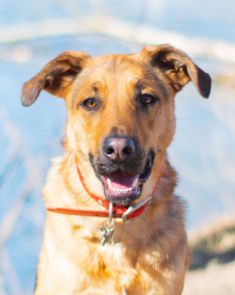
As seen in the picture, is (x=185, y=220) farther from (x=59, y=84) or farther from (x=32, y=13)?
(x=32, y=13)

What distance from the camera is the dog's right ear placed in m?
5.51

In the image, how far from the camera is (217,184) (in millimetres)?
11641

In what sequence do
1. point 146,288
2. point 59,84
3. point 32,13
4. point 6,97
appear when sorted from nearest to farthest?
1. point 146,288
2. point 59,84
3. point 6,97
4. point 32,13

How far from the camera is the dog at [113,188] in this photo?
208 inches

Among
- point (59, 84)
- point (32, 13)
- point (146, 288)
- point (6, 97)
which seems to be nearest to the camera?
point (146, 288)

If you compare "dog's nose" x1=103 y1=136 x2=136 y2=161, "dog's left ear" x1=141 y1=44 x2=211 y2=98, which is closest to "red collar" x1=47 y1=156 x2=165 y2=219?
"dog's nose" x1=103 y1=136 x2=136 y2=161

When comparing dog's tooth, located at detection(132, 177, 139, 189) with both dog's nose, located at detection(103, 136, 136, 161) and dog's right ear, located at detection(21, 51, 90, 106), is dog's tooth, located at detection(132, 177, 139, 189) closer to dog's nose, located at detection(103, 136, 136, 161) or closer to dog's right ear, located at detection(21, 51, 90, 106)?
dog's nose, located at detection(103, 136, 136, 161)

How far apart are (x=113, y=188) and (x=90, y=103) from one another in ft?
2.12

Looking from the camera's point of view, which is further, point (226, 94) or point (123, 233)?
point (226, 94)

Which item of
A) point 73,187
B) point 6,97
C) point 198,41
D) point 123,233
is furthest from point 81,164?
point 198,41

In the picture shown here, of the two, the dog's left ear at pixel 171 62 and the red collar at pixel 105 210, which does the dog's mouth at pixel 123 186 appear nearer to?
the red collar at pixel 105 210

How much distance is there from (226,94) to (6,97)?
322 centimetres

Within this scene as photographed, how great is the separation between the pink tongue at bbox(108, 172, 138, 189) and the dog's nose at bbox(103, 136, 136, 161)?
0.76 feet

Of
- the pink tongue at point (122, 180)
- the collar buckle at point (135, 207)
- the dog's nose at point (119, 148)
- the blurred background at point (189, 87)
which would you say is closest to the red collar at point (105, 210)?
the collar buckle at point (135, 207)
